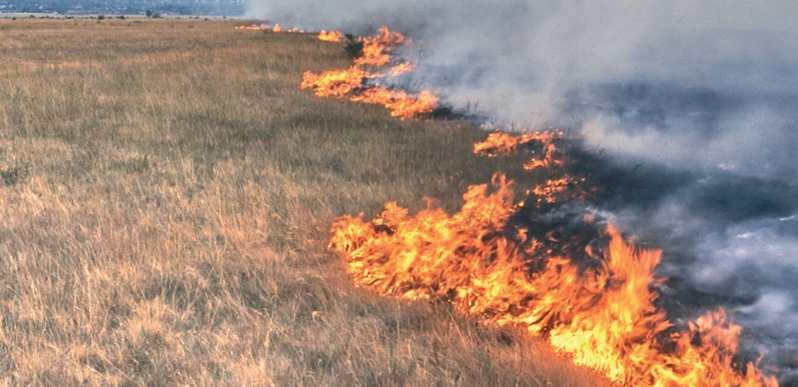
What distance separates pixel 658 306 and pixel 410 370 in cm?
188

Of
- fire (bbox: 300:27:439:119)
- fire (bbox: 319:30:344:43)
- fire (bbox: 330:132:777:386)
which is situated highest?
fire (bbox: 319:30:344:43)

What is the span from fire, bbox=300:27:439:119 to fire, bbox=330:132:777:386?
715 cm

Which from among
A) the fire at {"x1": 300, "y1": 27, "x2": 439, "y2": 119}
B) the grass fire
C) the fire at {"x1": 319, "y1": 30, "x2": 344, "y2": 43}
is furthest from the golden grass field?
the fire at {"x1": 319, "y1": 30, "x2": 344, "y2": 43}

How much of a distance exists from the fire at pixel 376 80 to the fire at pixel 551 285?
23.4 feet

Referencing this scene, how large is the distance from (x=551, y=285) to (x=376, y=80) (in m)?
13.0

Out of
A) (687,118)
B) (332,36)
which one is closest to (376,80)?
(687,118)

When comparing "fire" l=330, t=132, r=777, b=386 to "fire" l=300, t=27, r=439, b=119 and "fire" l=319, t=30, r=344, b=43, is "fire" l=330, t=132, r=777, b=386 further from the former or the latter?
"fire" l=319, t=30, r=344, b=43

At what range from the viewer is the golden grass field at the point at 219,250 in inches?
163

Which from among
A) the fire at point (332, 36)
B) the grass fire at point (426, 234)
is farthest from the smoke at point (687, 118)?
the fire at point (332, 36)

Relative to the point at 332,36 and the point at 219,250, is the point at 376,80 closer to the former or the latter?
the point at 219,250

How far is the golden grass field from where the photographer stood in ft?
13.6

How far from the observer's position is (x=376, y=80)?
17.2 meters

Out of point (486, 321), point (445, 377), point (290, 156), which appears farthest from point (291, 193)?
point (445, 377)

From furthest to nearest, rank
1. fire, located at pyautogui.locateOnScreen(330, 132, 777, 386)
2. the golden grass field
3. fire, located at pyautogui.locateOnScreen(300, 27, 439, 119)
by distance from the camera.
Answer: fire, located at pyautogui.locateOnScreen(300, 27, 439, 119), the golden grass field, fire, located at pyautogui.locateOnScreen(330, 132, 777, 386)
